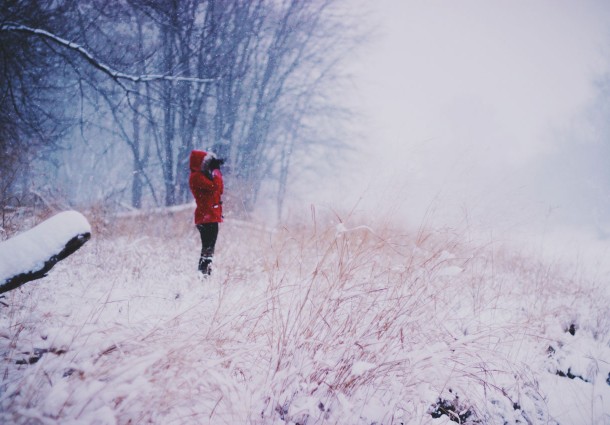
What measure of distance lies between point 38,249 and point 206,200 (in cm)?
254

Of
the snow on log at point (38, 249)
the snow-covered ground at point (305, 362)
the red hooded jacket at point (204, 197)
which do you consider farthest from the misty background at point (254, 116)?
the snow on log at point (38, 249)

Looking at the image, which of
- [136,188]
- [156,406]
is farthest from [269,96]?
[156,406]

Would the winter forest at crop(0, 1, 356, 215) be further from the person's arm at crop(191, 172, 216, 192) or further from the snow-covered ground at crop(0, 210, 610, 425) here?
the snow-covered ground at crop(0, 210, 610, 425)

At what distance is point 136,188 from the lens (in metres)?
9.43

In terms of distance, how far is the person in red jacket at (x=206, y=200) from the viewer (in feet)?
12.1

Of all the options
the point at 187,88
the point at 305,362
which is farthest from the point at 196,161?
the point at 187,88

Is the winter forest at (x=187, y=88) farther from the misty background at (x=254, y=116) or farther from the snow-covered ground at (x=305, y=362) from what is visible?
the snow-covered ground at (x=305, y=362)

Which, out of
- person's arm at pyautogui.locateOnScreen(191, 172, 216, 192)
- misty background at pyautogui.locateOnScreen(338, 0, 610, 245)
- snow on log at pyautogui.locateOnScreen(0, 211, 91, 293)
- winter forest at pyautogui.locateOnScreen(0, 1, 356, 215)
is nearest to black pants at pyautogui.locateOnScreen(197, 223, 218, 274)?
person's arm at pyautogui.locateOnScreen(191, 172, 216, 192)

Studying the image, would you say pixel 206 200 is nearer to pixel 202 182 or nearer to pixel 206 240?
pixel 202 182

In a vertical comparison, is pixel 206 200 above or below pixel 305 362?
above

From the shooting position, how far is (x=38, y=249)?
1.18 meters

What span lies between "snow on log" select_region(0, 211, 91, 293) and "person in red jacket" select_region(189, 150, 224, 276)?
7.87 ft

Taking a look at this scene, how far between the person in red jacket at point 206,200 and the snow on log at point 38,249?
2.40 meters

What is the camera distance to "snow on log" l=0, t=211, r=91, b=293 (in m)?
1.14
